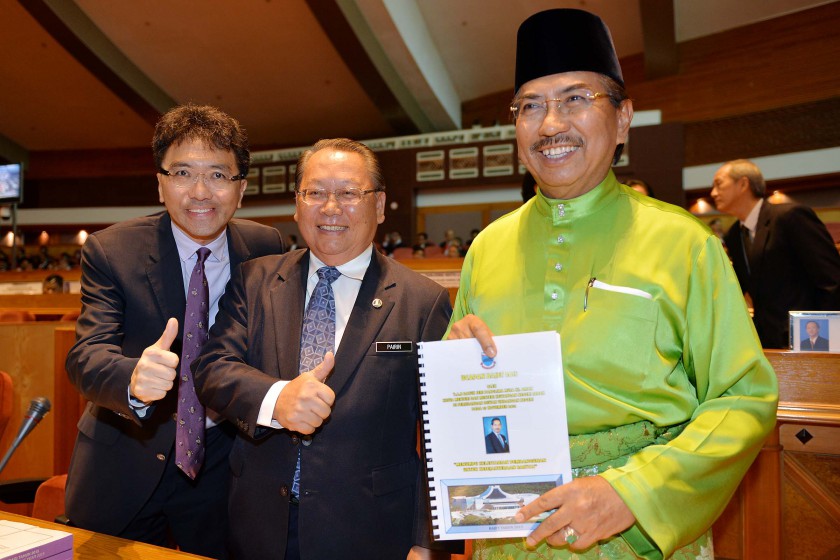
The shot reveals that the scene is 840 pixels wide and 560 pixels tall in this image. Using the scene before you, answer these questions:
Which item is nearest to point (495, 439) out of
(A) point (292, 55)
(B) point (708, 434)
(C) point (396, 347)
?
(B) point (708, 434)

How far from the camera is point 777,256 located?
371 cm

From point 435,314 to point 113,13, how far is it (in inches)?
472

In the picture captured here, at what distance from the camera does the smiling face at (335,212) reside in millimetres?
1712

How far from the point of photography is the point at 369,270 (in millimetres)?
1729

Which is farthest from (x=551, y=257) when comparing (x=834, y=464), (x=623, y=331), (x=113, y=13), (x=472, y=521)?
(x=113, y=13)

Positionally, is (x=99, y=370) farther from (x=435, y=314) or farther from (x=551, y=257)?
(x=551, y=257)

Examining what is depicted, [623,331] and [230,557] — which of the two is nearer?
[623,331]

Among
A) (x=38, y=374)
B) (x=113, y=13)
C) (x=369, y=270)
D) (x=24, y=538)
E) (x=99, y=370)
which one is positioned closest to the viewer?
(x=24, y=538)

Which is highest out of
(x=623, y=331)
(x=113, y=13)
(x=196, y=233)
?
(x=113, y=13)

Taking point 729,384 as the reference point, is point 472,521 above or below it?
below

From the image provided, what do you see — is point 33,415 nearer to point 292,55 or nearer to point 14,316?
point 14,316

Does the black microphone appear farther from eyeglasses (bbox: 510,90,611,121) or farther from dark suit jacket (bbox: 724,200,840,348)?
dark suit jacket (bbox: 724,200,840,348)

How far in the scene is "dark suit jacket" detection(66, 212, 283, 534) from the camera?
70.4 inches

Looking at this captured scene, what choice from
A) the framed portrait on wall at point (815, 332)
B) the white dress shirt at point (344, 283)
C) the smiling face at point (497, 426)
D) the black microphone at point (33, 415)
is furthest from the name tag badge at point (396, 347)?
the framed portrait on wall at point (815, 332)
